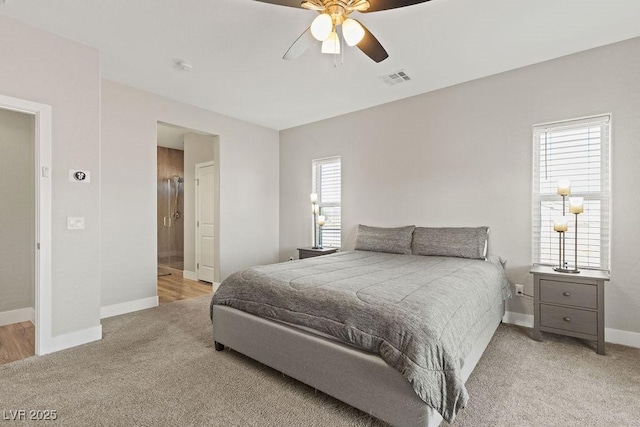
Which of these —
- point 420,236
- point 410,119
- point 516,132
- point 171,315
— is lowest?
point 171,315

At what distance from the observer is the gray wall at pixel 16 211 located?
339 centimetres

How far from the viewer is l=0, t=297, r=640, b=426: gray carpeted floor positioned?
1.74 metres

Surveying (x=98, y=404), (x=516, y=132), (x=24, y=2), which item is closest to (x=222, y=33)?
(x=24, y=2)

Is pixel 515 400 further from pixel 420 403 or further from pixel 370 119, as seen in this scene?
pixel 370 119

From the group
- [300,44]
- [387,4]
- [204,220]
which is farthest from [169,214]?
[387,4]

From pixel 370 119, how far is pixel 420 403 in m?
3.74

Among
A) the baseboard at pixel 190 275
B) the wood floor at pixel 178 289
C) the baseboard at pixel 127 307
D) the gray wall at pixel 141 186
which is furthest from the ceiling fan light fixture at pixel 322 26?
the baseboard at pixel 190 275

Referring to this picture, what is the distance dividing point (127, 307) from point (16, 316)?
43.2 inches

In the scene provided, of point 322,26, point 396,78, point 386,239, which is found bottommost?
point 386,239

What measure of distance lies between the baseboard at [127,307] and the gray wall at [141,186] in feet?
0.16

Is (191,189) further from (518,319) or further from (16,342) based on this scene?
(518,319)

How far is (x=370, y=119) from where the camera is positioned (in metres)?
4.41

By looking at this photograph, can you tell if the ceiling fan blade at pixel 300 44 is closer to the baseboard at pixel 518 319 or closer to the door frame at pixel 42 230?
the door frame at pixel 42 230

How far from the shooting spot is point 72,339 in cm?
272
